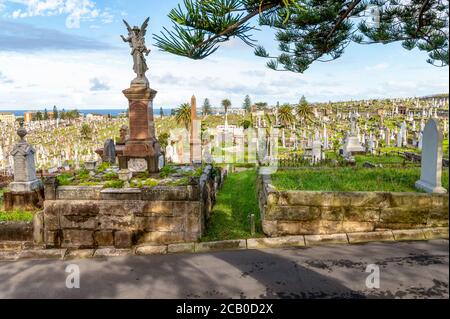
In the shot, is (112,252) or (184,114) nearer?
(112,252)

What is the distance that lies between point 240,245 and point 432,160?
425cm

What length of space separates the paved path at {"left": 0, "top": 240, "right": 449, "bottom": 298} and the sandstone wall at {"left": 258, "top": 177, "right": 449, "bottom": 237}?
0.67 meters

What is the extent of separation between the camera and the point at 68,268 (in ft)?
18.5

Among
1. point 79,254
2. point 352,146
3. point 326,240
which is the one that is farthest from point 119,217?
point 352,146

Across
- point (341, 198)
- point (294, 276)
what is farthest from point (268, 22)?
point (294, 276)

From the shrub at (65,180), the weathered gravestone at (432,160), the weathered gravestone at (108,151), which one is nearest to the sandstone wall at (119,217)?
the shrub at (65,180)

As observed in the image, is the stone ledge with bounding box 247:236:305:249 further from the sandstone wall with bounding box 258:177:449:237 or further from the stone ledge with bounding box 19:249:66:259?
the stone ledge with bounding box 19:249:66:259

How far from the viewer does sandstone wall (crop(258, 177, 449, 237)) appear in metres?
6.08

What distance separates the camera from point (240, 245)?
20.4 ft

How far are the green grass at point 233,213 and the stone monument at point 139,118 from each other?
229 cm

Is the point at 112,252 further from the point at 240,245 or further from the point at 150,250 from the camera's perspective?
the point at 240,245

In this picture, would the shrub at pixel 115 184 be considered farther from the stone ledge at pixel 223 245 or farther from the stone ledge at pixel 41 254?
the stone ledge at pixel 223 245

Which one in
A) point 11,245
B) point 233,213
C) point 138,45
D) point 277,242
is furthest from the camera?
point 138,45
